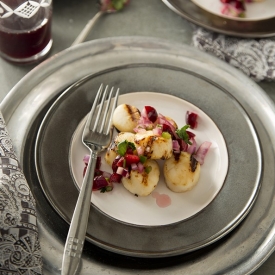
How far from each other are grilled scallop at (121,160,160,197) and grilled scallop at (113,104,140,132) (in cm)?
11

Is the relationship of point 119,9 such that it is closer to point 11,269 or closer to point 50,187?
point 50,187

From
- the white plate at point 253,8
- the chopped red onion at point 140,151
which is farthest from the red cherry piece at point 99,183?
the white plate at point 253,8

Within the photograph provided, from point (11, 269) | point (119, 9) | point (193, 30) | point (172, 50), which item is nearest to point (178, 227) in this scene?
point (11, 269)

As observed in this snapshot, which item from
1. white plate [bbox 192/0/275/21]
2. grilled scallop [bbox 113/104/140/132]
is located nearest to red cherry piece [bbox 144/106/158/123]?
grilled scallop [bbox 113/104/140/132]

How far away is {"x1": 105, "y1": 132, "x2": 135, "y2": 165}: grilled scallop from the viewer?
1150 millimetres

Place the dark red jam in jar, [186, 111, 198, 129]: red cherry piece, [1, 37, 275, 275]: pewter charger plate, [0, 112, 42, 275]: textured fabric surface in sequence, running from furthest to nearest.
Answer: the dark red jam in jar
[186, 111, 198, 129]: red cherry piece
[1, 37, 275, 275]: pewter charger plate
[0, 112, 42, 275]: textured fabric surface

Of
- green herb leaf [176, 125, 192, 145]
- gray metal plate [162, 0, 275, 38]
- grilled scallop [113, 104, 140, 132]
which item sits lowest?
grilled scallop [113, 104, 140, 132]

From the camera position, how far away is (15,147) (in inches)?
47.4

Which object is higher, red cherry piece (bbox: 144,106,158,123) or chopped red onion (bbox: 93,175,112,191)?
red cherry piece (bbox: 144,106,158,123)

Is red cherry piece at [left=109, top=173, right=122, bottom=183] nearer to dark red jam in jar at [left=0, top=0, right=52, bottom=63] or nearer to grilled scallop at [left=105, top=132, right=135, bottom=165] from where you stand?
grilled scallop at [left=105, top=132, right=135, bottom=165]

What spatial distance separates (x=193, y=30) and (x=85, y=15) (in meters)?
0.37

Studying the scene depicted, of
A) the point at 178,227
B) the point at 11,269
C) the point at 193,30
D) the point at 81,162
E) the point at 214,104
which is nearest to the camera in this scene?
the point at 11,269

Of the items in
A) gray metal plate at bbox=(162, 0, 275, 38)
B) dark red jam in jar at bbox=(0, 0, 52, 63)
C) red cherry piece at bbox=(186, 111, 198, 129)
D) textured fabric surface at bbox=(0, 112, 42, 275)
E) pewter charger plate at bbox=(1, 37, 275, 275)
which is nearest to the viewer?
textured fabric surface at bbox=(0, 112, 42, 275)

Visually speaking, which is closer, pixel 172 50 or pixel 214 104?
pixel 214 104
